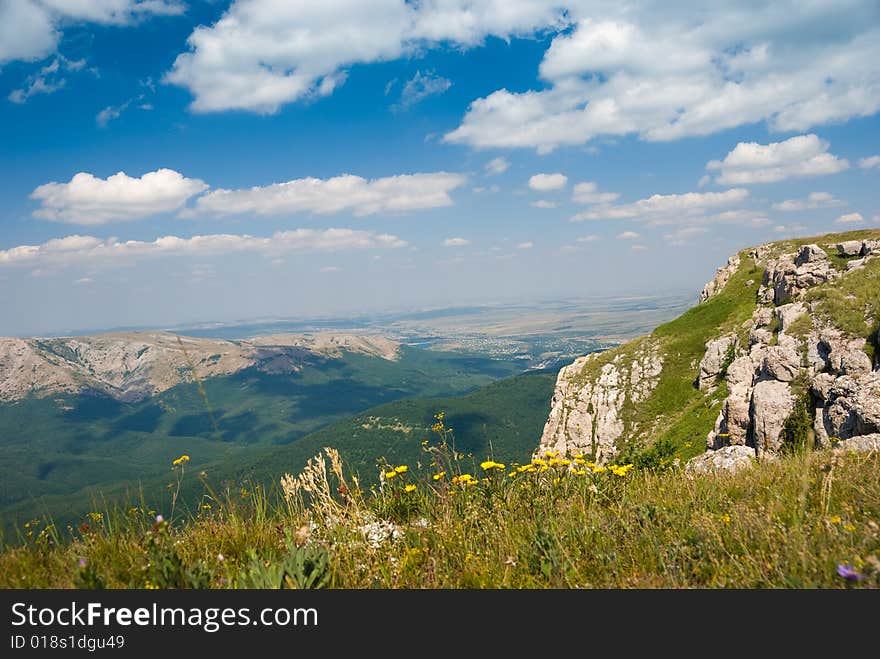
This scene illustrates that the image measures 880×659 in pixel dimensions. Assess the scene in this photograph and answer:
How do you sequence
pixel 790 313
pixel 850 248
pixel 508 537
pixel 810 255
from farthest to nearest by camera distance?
pixel 810 255
pixel 850 248
pixel 790 313
pixel 508 537

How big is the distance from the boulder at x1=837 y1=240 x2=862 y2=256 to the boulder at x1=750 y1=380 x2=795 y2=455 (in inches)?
1854

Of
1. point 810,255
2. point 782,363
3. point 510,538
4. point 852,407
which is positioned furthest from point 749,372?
point 510,538

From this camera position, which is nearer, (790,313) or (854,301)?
(854,301)

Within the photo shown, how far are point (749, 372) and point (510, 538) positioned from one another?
5581cm

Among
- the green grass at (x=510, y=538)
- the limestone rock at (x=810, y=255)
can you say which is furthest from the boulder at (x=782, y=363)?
the limestone rock at (x=810, y=255)

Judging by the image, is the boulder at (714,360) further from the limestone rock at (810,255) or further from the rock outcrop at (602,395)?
the limestone rock at (810,255)

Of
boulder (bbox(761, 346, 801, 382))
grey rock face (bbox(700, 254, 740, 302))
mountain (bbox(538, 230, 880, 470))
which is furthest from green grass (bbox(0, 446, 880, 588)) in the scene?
grey rock face (bbox(700, 254, 740, 302))

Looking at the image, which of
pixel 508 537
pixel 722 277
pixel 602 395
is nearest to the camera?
pixel 508 537

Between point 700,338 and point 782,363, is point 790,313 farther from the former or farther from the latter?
point 700,338

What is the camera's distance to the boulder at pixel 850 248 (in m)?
65.2

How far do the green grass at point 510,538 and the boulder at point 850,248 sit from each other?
81425 mm

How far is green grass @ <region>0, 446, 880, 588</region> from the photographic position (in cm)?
363

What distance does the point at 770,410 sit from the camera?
3359 centimetres
